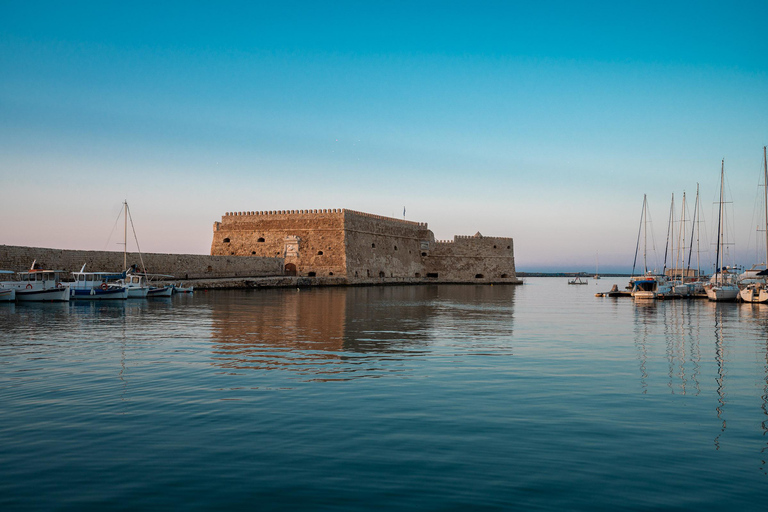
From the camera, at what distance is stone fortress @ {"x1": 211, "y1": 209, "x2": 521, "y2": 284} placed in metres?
42.5

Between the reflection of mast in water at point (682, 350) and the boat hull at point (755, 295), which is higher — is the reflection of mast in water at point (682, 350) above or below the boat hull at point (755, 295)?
below

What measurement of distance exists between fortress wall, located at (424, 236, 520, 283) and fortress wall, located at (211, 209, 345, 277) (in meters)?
12.4

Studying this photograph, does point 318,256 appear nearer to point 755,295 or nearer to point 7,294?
point 7,294

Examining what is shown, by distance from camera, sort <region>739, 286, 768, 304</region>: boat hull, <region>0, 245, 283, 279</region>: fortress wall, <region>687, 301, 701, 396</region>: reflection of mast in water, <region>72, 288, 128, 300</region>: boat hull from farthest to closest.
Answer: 1. <region>739, 286, 768, 304</region>: boat hull
2. <region>0, 245, 283, 279</region>: fortress wall
3. <region>72, 288, 128, 300</region>: boat hull
4. <region>687, 301, 701, 396</region>: reflection of mast in water

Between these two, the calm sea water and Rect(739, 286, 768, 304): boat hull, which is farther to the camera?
Rect(739, 286, 768, 304): boat hull

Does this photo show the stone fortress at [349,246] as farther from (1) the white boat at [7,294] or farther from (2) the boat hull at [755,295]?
(2) the boat hull at [755,295]

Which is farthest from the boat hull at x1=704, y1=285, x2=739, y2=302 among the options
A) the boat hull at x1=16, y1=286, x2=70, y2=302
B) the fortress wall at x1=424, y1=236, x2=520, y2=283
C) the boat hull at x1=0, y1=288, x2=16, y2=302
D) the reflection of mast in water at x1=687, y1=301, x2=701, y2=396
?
the boat hull at x1=0, y1=288, x2=16, y2=302

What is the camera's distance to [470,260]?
53.3 meters

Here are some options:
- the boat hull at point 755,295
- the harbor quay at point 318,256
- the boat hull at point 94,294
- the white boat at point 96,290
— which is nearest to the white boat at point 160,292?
the white boat at point 96,290

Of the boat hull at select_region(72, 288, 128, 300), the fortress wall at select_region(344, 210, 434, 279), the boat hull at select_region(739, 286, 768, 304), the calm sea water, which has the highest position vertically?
the fortress wall at select_region(344, 210, 434, 279)

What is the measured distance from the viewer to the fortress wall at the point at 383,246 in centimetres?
4322

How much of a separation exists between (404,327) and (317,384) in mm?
7262

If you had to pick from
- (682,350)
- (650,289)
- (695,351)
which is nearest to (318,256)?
(650,289)

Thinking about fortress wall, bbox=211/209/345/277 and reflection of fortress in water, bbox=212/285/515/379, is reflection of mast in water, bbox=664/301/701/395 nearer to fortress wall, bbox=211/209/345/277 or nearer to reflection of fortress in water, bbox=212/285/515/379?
reflection of fortress in water, bbox=212/285/515/379
